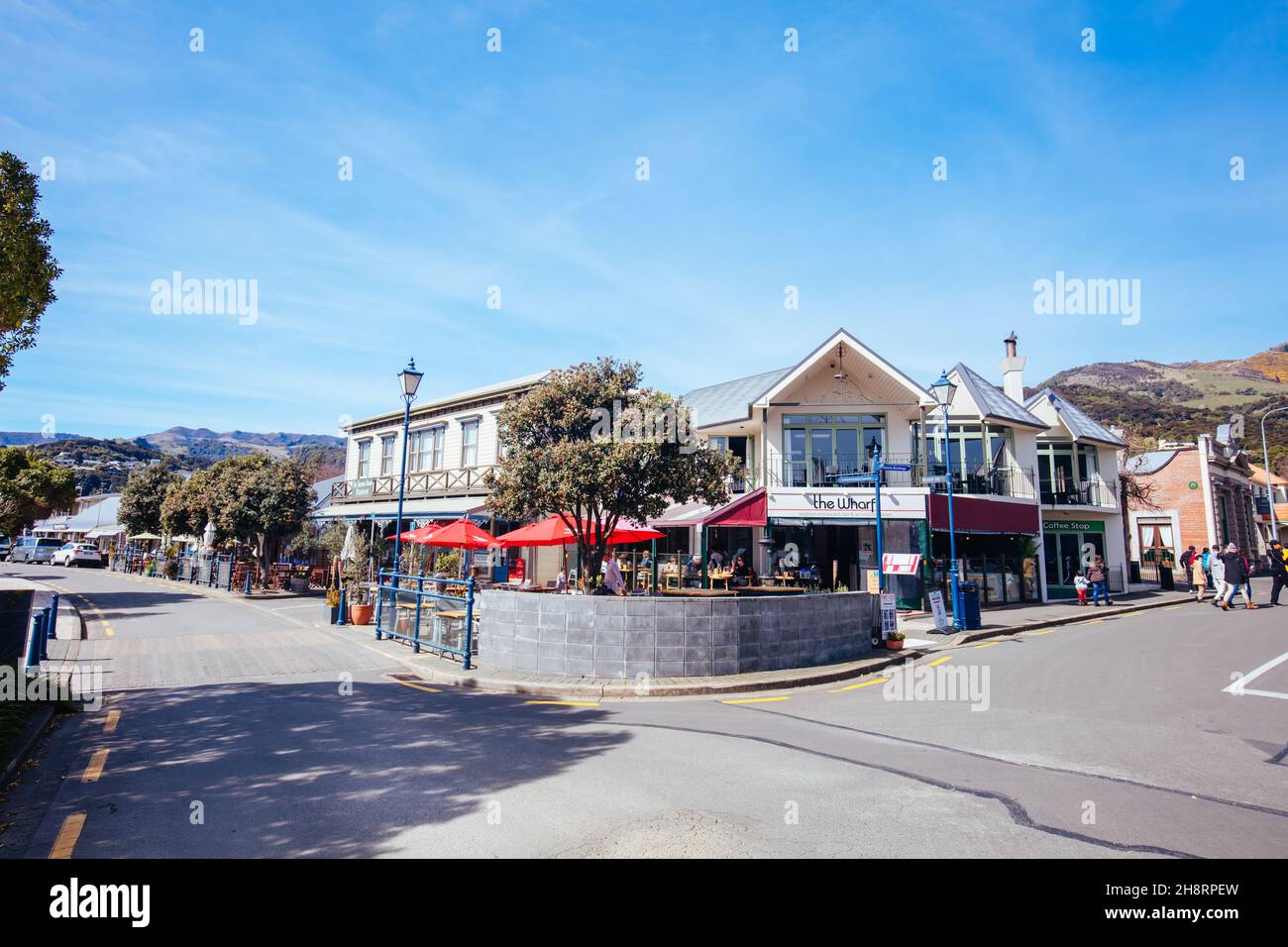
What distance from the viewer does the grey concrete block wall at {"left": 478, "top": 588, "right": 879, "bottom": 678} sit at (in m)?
10.6

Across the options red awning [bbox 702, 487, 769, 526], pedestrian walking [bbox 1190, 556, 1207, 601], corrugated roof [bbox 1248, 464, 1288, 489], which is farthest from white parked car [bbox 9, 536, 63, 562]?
corrugated roof [bbox 1248, 464, 1288, 489]

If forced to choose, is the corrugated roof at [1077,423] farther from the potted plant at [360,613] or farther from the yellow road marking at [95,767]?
the yellow road marking at [95,767]

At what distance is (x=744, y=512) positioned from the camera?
20.3 m

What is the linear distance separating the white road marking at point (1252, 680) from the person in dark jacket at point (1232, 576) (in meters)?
11.2

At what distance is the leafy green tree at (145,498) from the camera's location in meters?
39.9

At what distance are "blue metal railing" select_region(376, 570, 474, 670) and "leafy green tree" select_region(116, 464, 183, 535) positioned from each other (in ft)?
106

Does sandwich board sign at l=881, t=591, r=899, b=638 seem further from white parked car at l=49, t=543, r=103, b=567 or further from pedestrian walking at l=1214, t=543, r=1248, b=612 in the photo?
white parked car at l=49, t=543, r=103, b=567

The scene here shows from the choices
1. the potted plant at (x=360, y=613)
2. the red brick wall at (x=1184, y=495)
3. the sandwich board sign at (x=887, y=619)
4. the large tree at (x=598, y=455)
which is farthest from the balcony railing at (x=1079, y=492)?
the potted plant at (x=360, y=613)

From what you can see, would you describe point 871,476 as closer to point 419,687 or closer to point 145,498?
point 419,687

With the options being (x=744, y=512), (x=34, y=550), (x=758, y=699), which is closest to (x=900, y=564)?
Answer: (x=744, y=512)

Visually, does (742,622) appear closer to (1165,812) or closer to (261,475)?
(1165,812)

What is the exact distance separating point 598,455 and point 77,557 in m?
51.7

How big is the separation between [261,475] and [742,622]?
2416 centimetres
